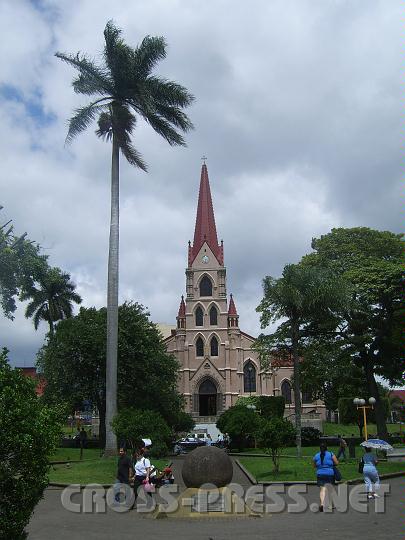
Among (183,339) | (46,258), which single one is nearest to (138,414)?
(46,258)

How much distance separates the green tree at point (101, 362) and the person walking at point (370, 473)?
2129cm

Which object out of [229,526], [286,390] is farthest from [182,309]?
[229,526]

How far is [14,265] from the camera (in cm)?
3369

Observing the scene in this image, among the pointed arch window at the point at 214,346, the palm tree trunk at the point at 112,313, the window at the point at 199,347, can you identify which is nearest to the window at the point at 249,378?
the pointed arch window at the point at 214,346

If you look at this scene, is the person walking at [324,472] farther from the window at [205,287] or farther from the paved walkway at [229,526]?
the window at [205,287]

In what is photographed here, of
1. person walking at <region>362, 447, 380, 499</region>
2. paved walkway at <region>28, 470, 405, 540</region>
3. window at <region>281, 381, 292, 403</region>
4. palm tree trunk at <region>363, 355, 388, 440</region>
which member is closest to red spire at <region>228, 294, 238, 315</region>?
window at <region>281, 381, 292, 403</region>

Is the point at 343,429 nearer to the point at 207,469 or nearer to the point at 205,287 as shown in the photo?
the point at 205,287

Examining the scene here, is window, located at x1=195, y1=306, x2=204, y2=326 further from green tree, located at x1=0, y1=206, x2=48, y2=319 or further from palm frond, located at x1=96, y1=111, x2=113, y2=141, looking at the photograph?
palm frond, located at x1=96, y1=111, x2=113, y2=141

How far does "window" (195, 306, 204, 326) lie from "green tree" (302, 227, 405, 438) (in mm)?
31523

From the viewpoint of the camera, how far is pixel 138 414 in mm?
22328

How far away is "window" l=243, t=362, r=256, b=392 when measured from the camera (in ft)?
208

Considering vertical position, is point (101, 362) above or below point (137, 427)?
above

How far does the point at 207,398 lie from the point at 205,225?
20689 mm

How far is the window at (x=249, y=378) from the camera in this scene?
2499 inches
